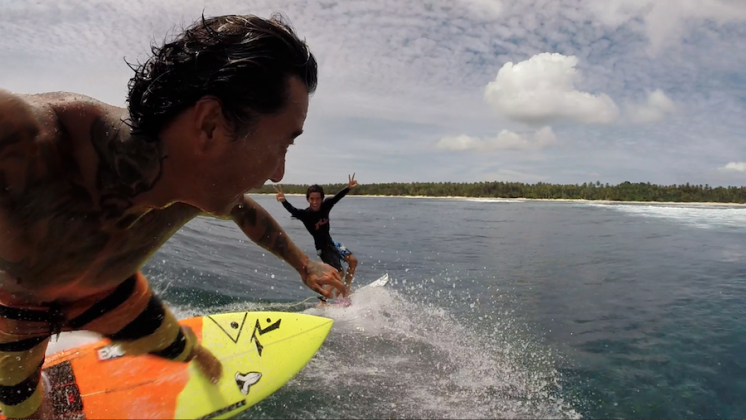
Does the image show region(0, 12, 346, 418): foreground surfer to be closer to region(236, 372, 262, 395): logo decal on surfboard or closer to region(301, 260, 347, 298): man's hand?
region(301, 260, 347, 298): man's hand

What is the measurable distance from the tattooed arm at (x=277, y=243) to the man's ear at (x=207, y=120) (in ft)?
4.15

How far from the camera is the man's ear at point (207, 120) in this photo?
1.56 meters

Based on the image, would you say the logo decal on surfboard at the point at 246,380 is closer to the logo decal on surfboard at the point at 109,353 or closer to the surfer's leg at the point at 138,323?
the surfer's leg at the point at 138,323

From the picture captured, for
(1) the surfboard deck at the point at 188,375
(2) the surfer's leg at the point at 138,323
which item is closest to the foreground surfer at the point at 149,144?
(2) the surfer's leg at the point at 138,323

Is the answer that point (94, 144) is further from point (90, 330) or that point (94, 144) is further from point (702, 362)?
point (702, 362)

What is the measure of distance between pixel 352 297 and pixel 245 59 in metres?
6.31

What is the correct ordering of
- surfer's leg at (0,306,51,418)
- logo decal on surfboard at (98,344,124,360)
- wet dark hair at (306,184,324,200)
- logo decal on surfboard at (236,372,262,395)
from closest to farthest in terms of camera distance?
1. surfer's leg at (0,306,51,418)
2. logo decal on surfboard at (236,372,262,395)
3. logo decal on surfboard at (98,344,124,360)
4. wet dark hair at (306,184,324,200)

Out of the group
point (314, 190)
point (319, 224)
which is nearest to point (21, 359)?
point (319, 224)

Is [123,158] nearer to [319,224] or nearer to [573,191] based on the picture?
[319,224]

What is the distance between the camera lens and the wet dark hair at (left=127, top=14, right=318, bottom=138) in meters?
1.58

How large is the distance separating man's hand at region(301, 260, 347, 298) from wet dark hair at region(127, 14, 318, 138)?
4.49ft

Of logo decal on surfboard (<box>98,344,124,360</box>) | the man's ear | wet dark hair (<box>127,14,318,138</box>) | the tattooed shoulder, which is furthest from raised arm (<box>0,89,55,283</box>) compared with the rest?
logo decal on surfboard (<box>98,344,124,360</box>)

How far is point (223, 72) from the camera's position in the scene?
1.57 meters

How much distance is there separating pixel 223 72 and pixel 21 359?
2123 millimetres
